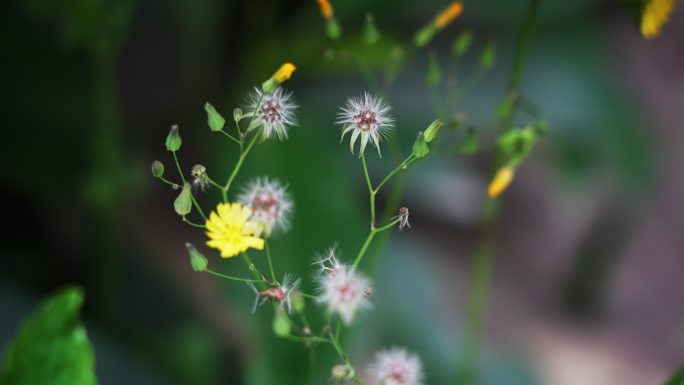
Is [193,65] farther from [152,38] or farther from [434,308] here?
[434,308]

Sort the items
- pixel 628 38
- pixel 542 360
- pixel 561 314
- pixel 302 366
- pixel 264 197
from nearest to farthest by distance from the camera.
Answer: pixel 264 197 < pixel 302 366 < pixel 542 360 < pixel 561 314 < pixel 628 38

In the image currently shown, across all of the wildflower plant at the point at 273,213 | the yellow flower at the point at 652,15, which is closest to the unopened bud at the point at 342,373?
the wildflower plant at the point at 273,213

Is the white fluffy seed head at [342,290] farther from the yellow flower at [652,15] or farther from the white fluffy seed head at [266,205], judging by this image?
the yellow flower at [652,15]

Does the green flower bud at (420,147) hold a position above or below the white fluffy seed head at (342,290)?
above

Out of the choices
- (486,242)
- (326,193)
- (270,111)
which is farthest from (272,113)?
(326,193)

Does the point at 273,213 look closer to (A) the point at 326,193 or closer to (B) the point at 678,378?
(B) the point at 678,378

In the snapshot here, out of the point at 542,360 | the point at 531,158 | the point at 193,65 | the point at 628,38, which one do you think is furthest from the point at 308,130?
the point at 628,38
